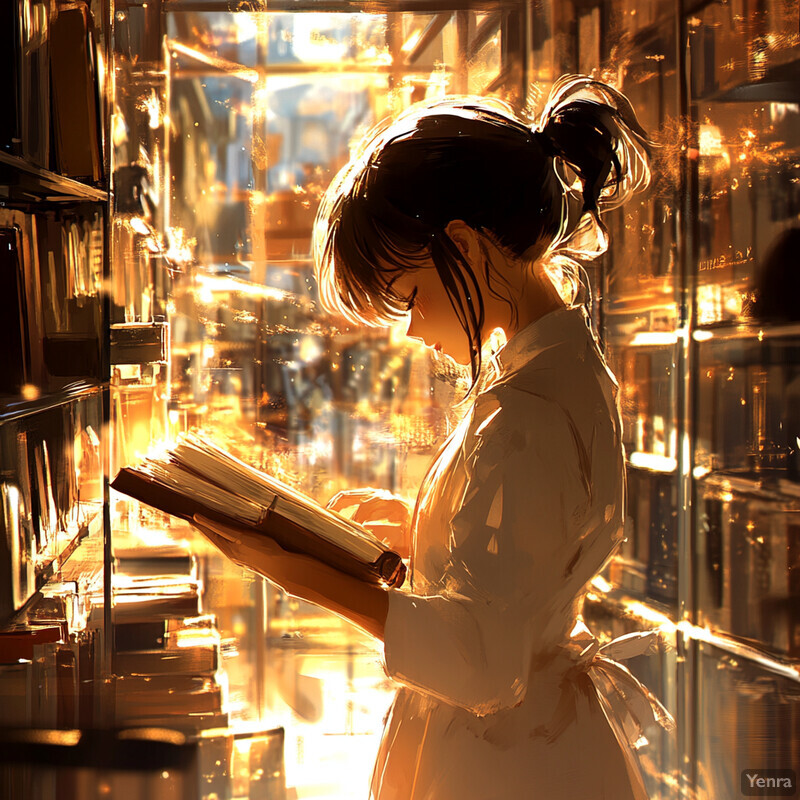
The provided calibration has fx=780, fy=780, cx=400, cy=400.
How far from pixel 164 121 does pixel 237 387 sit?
1.77 feet

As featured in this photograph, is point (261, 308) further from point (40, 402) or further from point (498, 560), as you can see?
point (498, 560)

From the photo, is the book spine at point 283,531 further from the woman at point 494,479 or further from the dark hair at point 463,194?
the dark hair at point 463,194

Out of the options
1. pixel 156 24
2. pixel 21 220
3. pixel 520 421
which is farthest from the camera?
pixel 156 24

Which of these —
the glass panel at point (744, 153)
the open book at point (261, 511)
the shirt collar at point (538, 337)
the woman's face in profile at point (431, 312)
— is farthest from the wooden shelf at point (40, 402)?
the glass panel at point (744, 153)

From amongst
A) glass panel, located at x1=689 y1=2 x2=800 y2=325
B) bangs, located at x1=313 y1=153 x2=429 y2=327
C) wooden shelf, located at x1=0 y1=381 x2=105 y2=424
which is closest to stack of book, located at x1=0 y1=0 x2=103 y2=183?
wooden shelf, located at x1=0 y1=381 x2=105 y2=424

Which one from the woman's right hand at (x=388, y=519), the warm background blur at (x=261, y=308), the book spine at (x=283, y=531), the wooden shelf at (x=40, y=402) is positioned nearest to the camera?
the book spine at (x=283, y=531)

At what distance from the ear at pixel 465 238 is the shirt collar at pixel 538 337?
123 mm

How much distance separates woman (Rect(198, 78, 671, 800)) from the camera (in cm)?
98

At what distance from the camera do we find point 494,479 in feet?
3.19

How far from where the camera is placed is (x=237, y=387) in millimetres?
1563

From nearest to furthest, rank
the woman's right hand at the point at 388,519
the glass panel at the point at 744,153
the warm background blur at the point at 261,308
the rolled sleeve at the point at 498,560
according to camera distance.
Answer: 1. the rolled sleeve at the point at 498,560
2. the woman's right hand at the point at 388,519
3. the warm background blur at the point at 261,308
4. the glass panel at the point at 744,153

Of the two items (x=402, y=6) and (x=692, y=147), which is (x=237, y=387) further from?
(x=692, y=147)

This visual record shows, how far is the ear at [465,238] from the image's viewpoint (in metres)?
1.05

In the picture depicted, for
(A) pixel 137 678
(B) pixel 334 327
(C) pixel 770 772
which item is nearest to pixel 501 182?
(B) pixel 334 327
